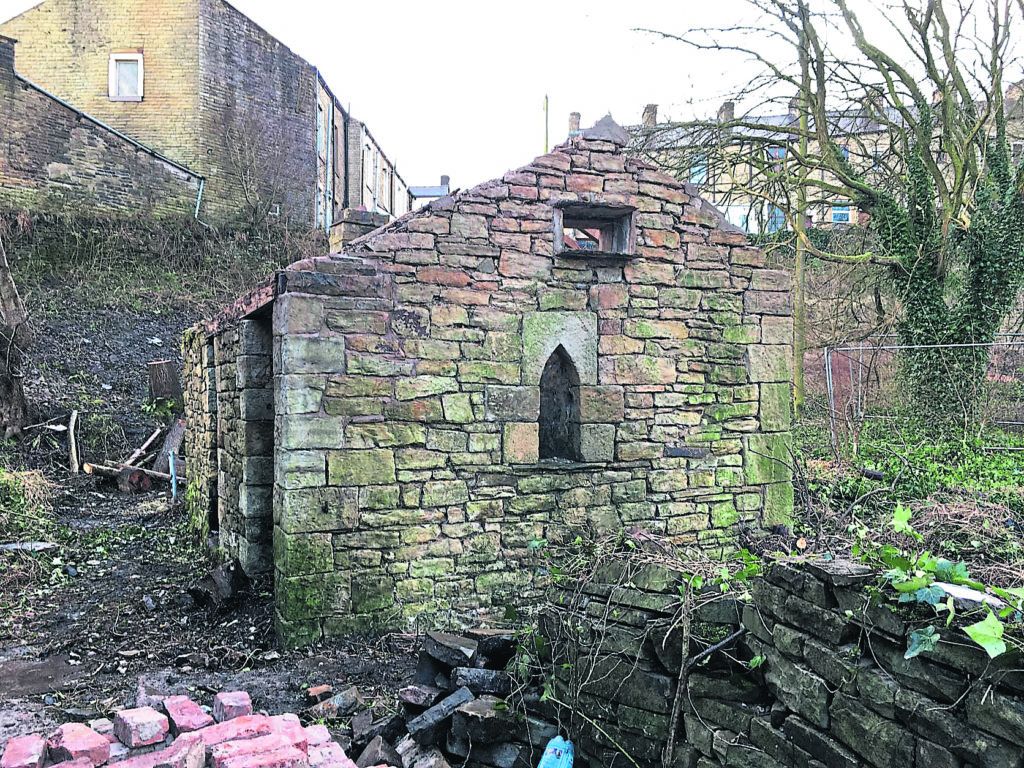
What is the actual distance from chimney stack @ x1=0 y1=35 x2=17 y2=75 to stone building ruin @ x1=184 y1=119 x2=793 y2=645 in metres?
15.3

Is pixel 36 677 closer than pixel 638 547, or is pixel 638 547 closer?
pixel 638 547

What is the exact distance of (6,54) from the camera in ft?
57.1

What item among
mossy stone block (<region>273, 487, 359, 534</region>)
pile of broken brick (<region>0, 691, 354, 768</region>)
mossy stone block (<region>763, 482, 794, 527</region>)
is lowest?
pile of broken brick (<region>0, 691, 354, 768</region>)

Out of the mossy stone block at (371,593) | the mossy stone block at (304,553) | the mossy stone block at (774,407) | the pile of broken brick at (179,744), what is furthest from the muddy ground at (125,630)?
the mossy stone block at (774,407)

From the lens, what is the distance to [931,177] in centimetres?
1198

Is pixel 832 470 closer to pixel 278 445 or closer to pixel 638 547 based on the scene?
pixel 638 547

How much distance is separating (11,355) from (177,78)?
1231 cm

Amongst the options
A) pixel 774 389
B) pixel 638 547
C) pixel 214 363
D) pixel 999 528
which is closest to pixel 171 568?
pixel 214 363

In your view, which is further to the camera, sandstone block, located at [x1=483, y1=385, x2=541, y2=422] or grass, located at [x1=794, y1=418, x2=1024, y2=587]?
sandstone block, located at [x1=483, y1=385, x2=541, y2=422]

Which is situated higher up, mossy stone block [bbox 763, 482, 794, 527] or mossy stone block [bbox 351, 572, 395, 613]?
mossy stone block [bbox 763, 482, 794, 527]

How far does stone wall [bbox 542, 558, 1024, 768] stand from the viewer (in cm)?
253

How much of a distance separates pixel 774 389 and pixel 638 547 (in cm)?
324

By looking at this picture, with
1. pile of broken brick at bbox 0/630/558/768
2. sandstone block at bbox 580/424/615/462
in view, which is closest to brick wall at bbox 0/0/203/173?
sandstone block at bbox 580/424/615/462

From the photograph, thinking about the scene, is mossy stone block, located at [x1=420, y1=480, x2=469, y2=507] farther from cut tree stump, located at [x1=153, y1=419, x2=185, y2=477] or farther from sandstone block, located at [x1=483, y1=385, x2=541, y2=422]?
cut tree stump, located at [x1=153, y1=419, x2=185, y2=477]
